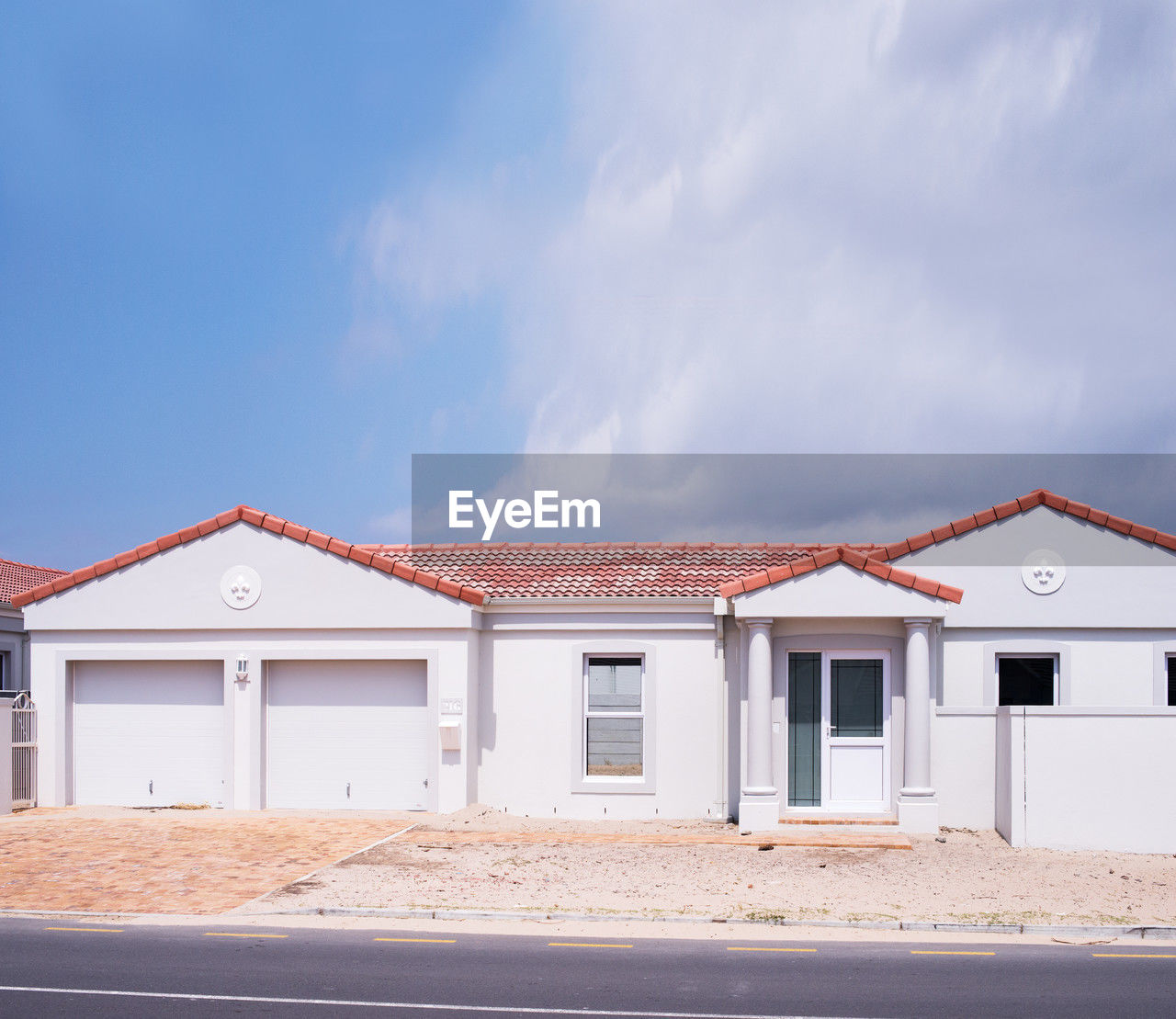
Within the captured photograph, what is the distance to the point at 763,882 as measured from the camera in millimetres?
12406

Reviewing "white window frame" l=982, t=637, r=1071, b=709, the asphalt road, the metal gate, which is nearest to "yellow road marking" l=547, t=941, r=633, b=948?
the asphalt road

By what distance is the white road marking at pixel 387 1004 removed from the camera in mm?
7727

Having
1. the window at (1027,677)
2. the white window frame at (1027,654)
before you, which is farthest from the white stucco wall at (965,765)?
the window at (1027,677)

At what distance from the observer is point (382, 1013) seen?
7746 millimetres

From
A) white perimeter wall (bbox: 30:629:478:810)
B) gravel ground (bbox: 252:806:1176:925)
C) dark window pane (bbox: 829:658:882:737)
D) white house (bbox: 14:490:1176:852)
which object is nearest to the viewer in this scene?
gravel ground (bbox: 252:806:1176:925)

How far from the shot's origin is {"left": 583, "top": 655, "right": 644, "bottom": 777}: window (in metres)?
17.9

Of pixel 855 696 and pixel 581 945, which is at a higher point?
pixel 855 696

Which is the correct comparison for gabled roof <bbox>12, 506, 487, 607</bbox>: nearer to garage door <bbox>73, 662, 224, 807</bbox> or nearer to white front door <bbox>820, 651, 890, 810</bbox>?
garage door <bbox>73, 662, 224, 807</bbox>

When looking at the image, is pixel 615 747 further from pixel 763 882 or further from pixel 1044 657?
pixel 1044 657

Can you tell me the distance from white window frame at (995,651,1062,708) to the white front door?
245cm

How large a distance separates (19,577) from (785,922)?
24334 millimetres

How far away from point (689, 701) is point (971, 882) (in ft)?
19.9

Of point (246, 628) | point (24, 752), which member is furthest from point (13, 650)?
point (246, 628)

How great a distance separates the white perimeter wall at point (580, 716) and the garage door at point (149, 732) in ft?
14.1
